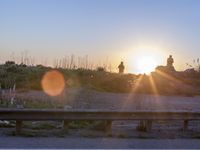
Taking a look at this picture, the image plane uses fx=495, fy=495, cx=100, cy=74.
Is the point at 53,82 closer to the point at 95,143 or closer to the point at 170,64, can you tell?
the point at 170,64

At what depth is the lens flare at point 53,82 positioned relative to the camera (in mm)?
30894

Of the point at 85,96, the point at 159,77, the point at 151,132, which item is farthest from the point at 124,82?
the point at 151,132

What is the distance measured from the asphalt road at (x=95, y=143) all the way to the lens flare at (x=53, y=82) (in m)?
16.9

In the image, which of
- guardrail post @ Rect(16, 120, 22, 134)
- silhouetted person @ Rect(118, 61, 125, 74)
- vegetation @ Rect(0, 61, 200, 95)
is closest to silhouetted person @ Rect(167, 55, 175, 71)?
vegetation @ Rect(0, 61, 200, 95)

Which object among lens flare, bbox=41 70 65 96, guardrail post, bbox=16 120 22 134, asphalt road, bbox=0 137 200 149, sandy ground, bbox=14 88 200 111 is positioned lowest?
asphalt road, bbox=0 137 200 149

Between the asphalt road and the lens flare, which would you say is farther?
the lens flare

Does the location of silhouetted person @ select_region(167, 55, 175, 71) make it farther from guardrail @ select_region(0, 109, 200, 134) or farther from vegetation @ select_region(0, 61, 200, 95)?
guardrail @ select_region(0, 109, 200, 134)

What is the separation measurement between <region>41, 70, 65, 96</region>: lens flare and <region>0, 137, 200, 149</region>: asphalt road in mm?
16903

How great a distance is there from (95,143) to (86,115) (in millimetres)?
2072

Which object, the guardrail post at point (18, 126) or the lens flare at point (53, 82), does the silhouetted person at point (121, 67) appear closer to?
the lens flare at point (53, 82)

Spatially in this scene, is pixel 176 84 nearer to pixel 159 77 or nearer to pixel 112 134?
pixel 159 77

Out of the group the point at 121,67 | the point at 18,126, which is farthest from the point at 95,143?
the point at 121,67

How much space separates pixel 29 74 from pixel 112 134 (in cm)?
2411

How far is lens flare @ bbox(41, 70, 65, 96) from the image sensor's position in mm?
30894
